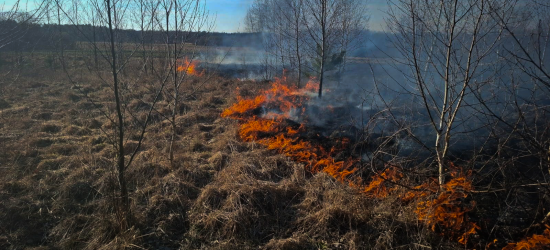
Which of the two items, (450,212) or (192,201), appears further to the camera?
(192,201)

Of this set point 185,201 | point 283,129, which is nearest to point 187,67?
point 185,201

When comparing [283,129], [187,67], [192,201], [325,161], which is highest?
[187,67]

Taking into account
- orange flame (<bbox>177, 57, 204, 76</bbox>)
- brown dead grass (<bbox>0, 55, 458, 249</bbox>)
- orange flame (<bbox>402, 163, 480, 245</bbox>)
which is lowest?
brown dead grass (<bbox>0, 55, 458, 249</bbox>)

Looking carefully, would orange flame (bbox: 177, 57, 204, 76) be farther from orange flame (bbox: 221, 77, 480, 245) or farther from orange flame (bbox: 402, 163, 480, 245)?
orange flame (bbox: 402, 163, 480, 245)

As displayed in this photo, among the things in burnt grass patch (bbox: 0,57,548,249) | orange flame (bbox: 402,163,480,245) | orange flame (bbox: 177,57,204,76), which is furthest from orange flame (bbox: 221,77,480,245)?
orange flame (bbox: 177,57,204,76)

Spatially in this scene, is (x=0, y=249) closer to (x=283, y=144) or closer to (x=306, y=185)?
(x=306, y=185)

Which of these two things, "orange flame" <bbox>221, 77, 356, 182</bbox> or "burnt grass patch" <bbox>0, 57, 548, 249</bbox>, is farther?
"orange flame" <bbox>221, 77, 356, 182</bbox>

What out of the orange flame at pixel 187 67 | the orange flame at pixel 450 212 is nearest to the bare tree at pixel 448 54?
the orange flame at pixel 450 212

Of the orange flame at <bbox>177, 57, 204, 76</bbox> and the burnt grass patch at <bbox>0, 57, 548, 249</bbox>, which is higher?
the orange flame at <bbox>177, 57, 204, 76</bbox>

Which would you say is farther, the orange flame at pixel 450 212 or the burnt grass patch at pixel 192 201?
the burnt grass patch at pixel 192 201

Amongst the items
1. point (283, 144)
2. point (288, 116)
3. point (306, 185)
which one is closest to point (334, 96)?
point (288, 116)

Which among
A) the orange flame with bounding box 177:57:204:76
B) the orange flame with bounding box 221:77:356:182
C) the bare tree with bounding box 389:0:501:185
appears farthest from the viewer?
the orange flame with bounding box 177:57:204:76

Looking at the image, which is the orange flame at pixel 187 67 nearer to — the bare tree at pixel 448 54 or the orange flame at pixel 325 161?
the orange flame at pixel 325 161

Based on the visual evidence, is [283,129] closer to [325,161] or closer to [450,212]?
[325,161]
